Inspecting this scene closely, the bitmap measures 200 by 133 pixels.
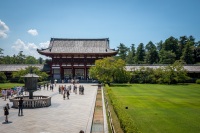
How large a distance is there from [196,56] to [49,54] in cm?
6462

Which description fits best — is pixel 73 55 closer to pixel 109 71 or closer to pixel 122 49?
pixel 109 71

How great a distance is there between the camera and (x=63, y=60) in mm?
68062

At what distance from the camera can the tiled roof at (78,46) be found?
69.9 meters

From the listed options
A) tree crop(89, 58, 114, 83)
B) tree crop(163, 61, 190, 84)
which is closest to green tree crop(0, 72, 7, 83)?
tree crop(89, 58, 114, 83)

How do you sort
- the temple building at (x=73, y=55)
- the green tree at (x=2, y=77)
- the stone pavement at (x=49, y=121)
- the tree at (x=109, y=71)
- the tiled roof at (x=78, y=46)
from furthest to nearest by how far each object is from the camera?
the tiled roof at (x=78, y=46) < the temple building at (x=73, y=55) < the green tree at (x=2, y=77) < the tree at (x=109, y=71) < the stone pavement at (x=49, y=121)

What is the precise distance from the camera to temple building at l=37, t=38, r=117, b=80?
67.4 meters

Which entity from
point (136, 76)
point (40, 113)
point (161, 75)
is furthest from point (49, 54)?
point (40, 113)

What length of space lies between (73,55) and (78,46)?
5.14 meters

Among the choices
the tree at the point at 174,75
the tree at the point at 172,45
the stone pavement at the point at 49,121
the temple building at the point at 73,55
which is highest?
the tree at the point at 172,45

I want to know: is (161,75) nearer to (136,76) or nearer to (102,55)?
(136,76)

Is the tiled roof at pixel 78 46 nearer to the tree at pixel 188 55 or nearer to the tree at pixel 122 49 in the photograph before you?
the tree at pixel 188 55

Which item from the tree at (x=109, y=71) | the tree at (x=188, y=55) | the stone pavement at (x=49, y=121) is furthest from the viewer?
the tree at (x=188, y=55)

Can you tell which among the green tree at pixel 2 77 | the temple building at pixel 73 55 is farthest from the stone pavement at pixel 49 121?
the temple building at pixel 73 55

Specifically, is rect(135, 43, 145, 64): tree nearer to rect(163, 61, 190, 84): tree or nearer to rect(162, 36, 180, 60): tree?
rect(162, 36, 180, 60): tree
